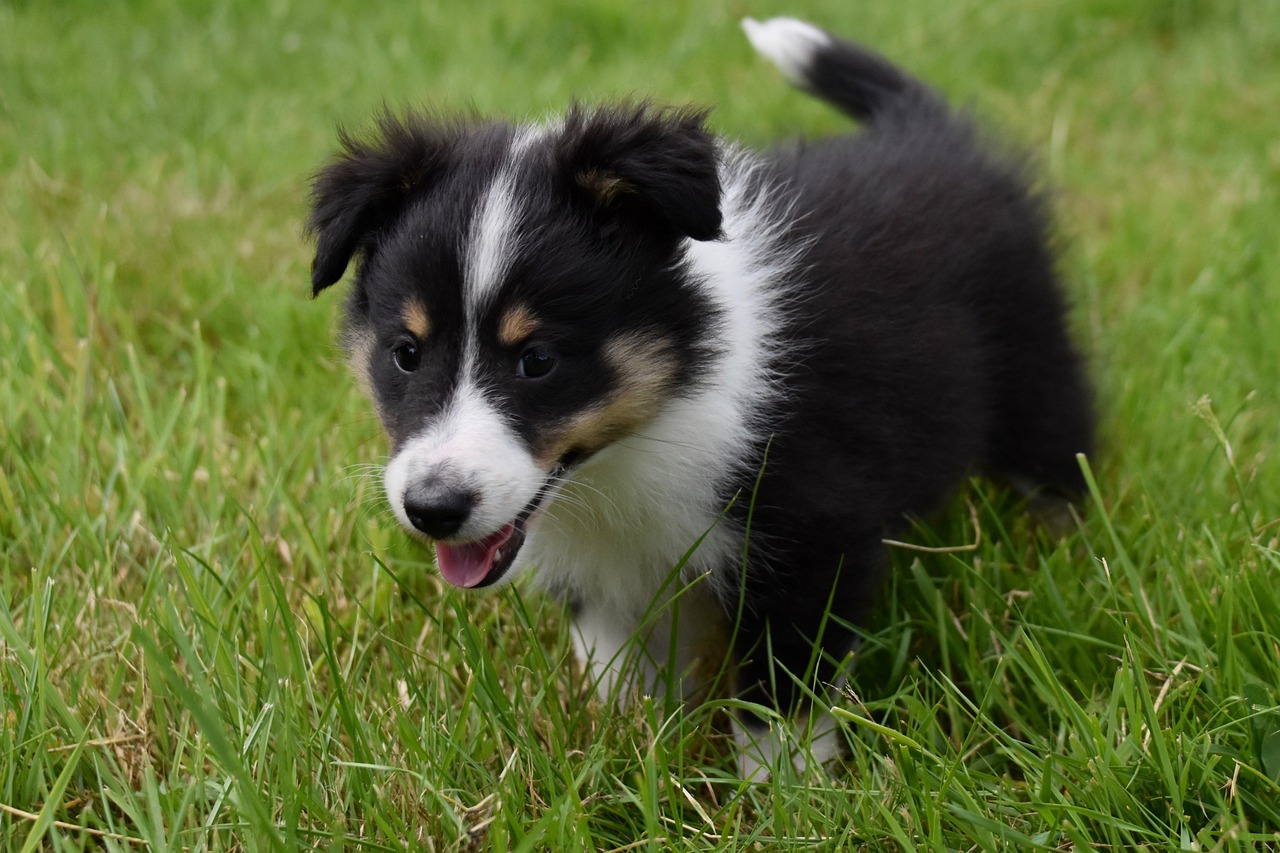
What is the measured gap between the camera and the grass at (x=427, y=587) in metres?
1.98

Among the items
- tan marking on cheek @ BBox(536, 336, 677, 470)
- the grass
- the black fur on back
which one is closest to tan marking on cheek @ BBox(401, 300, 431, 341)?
tan marking on cheek @ BBox(536, 336, 677, 470)

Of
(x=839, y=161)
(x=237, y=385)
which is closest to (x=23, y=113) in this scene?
(x=237, y=385)

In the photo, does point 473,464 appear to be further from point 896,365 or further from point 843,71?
point 843,71

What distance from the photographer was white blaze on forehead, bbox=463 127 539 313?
208cm

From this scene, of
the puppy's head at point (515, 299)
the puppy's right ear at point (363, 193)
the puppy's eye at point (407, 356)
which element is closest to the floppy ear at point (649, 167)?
the puppy's head at point (515, 299)

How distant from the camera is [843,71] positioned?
343 cm

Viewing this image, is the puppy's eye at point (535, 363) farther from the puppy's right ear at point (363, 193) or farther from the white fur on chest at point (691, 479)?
the puppy's right ear at point (363, 193)

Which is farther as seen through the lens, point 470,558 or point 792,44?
point 792,44

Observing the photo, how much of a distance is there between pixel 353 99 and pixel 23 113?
1305 mm

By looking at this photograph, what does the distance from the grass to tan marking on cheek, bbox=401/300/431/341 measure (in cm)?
52

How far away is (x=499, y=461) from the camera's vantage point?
1985mm

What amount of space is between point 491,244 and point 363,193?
1.05 feet

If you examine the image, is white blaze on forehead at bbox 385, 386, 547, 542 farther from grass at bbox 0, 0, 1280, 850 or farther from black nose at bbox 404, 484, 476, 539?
grass at bbox 0, 0, 1280, 850

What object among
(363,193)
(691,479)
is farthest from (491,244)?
(691,479)
